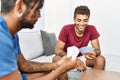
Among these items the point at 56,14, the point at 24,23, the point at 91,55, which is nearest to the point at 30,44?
the point at 91,55

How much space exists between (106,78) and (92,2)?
226cm

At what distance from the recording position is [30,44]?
116 inches

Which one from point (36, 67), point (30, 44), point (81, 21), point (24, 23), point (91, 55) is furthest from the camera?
point (30, 44)

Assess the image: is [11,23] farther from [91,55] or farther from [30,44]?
[30,44]

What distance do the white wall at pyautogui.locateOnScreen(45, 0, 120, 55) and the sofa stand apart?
25.0 inches

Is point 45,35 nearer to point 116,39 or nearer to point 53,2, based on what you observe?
point 53,2

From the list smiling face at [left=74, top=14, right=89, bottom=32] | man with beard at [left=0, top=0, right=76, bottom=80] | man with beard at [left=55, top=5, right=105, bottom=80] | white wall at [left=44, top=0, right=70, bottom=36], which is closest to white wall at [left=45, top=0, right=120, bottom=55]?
white wall at [left=44, top=0, right=70, bottom=36]

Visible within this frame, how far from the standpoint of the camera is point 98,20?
12.9ft

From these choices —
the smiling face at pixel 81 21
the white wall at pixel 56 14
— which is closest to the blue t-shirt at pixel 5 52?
the smiling face at pixel 81 21

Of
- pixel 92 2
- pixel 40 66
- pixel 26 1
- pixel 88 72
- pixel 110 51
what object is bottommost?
pixel 110 51

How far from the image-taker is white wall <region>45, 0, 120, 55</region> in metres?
3.86

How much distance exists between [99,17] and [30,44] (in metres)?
1.48

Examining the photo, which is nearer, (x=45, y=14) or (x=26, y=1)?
(x=26, y=1)

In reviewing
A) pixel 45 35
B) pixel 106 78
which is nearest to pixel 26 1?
pixel 106 78
